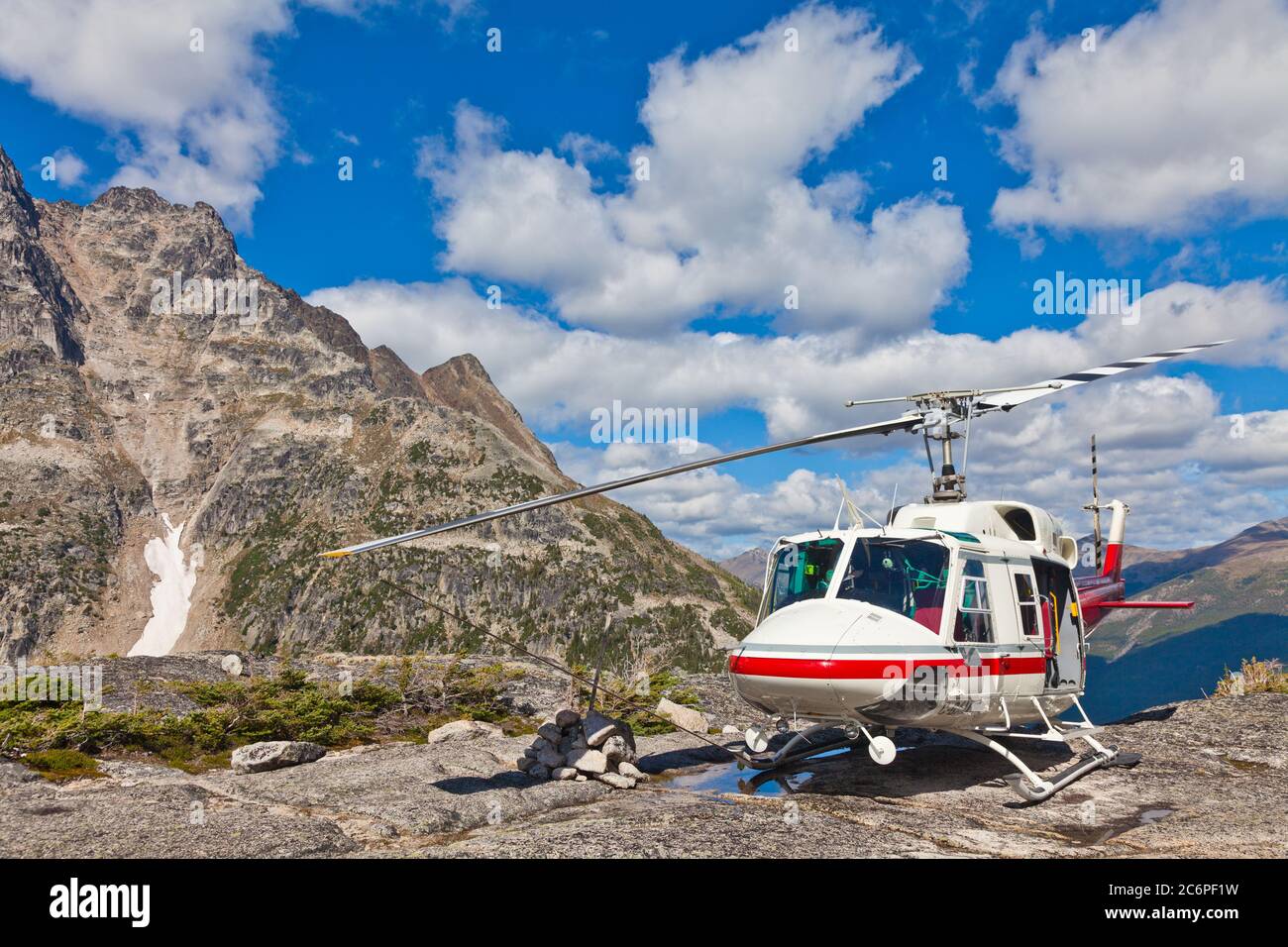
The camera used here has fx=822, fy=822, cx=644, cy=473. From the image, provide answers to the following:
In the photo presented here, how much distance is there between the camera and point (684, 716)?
1867 centimetres

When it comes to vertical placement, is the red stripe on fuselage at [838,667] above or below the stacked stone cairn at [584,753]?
above

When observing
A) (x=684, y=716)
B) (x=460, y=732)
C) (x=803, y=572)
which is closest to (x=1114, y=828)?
(x=803, y=572)

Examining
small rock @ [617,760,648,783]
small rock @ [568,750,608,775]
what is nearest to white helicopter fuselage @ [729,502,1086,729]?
small rock @ [617,760,648,783]

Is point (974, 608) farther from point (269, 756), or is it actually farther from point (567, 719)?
point (269, 756)

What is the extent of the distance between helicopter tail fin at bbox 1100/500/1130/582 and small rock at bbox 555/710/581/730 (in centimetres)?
1349

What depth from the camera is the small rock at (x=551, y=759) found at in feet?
43.2

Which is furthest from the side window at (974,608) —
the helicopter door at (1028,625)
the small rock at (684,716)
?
the small rock at (684,716)

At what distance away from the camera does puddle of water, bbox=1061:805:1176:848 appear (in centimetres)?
1007

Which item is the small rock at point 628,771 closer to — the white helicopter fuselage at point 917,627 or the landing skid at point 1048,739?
the white helicopter fuselage at point 917,627

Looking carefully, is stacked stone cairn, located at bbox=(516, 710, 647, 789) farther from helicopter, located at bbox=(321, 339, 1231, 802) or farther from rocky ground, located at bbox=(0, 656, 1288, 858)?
helicopter, located at bbox=(321, 339, 1231, 802)

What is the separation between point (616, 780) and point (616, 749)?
0.62m
